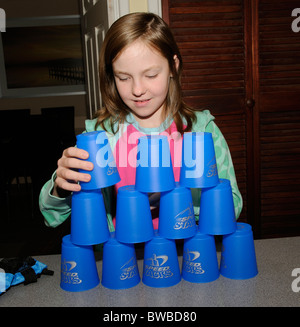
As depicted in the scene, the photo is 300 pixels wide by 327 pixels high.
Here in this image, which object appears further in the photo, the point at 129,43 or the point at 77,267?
the point at 129,43

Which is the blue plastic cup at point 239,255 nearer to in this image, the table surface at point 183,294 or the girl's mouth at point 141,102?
the table surface at point 183,294

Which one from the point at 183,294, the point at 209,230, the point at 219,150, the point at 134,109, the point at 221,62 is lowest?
→ the point at 183,294

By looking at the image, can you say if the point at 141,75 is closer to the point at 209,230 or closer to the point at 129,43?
the point at 129,43

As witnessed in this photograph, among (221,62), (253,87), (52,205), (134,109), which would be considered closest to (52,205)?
(52,205)

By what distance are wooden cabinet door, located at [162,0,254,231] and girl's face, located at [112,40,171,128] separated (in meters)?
1.36

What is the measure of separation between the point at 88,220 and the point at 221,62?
1864 mm

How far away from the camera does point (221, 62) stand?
8.04 ft

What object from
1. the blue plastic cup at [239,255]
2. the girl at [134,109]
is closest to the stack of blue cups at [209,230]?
the blue plastic cup at [239,255]

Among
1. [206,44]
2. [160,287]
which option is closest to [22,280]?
[160,287]

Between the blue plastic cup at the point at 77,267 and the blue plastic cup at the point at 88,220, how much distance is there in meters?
0.02

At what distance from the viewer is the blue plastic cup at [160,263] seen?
32.7 inches

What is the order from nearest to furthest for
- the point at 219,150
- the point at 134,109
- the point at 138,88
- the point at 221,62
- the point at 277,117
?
the point at 138,88 < the point at 134,109 < the point at 219,150 < the point at 221,62 < the point at 277,117

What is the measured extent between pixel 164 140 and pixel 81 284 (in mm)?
347

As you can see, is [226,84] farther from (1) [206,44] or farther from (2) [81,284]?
(2) [81,284]
